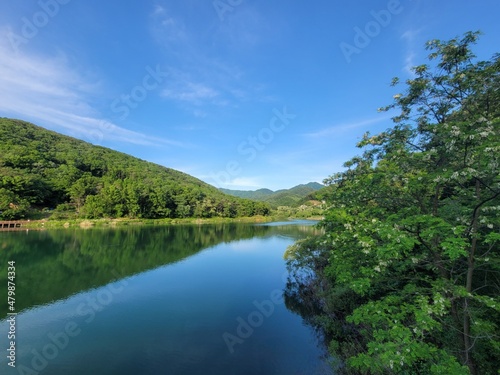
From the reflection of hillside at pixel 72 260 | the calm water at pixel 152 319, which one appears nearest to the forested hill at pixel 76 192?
the reflection of hillside at pixel 72 260

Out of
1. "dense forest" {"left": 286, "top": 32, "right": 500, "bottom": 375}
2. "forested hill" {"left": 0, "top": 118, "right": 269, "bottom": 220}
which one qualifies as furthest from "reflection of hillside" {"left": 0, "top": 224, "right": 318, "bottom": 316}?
"forested hill" {"left": 0, "top": 118, "right": 269, "bottom": 220}

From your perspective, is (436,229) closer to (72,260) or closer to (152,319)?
(152,319)

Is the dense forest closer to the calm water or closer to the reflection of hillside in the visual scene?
the calm water

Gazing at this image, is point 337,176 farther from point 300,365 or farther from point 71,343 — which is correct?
point 71,343

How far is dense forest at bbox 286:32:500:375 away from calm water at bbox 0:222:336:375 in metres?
3.86

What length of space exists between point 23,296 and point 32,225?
4413 centimetres

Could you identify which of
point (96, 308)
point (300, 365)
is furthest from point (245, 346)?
point (96, 308)

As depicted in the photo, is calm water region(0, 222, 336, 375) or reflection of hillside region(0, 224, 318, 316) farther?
reflection of hillside region(0, 224, 318, 316)

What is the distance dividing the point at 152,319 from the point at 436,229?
1358 cm

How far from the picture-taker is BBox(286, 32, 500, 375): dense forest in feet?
15.6

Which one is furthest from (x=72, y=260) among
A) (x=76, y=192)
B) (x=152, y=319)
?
(x=76, y=192)

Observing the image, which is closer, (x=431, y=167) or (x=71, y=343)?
(x=431, y=167)

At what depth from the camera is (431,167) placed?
6586 mm

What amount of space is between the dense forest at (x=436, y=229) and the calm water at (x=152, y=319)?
3.86 metres
